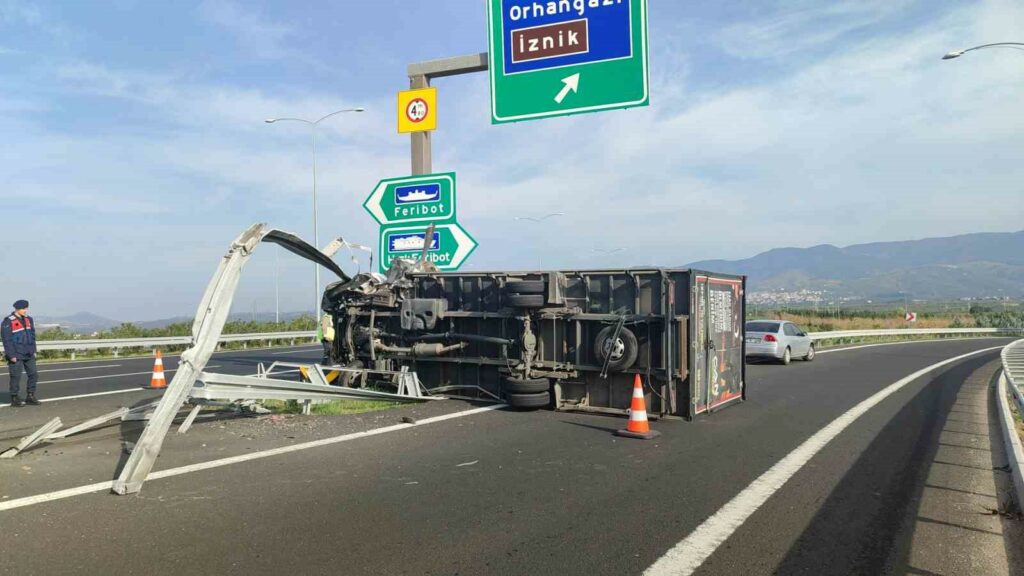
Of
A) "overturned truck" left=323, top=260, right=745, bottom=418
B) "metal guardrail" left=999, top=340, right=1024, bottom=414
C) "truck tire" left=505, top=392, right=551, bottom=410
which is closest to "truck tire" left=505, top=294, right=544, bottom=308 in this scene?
"overturned truck" left=323, top=260, right=745, bottom=418

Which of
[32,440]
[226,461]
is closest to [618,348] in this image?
[226,461]

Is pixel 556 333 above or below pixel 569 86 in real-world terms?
below

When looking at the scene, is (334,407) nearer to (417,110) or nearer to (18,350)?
(18,350)

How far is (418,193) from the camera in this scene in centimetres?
1434

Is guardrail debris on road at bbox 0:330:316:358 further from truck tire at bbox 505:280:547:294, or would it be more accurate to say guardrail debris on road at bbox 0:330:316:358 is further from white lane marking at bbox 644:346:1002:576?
white lane marking at bbox 644:346:1002:576

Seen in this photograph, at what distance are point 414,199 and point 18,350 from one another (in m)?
7.50

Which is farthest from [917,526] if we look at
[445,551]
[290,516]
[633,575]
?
[290,516]

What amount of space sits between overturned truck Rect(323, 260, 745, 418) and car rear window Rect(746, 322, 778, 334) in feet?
33.1

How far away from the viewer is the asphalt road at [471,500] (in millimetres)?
4676

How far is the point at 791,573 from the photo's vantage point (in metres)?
4.48

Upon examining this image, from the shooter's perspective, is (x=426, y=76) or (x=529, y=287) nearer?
(x=529, y=287)

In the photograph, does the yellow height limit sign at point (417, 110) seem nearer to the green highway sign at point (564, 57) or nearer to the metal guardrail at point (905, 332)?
the green highway sign at point (564, 57)

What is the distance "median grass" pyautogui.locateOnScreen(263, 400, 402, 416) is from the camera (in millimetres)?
11014

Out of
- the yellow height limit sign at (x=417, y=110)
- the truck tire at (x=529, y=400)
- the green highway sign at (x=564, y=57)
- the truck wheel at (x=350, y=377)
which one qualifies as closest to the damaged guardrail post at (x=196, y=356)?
the truck tire at (x=529, y=400)
